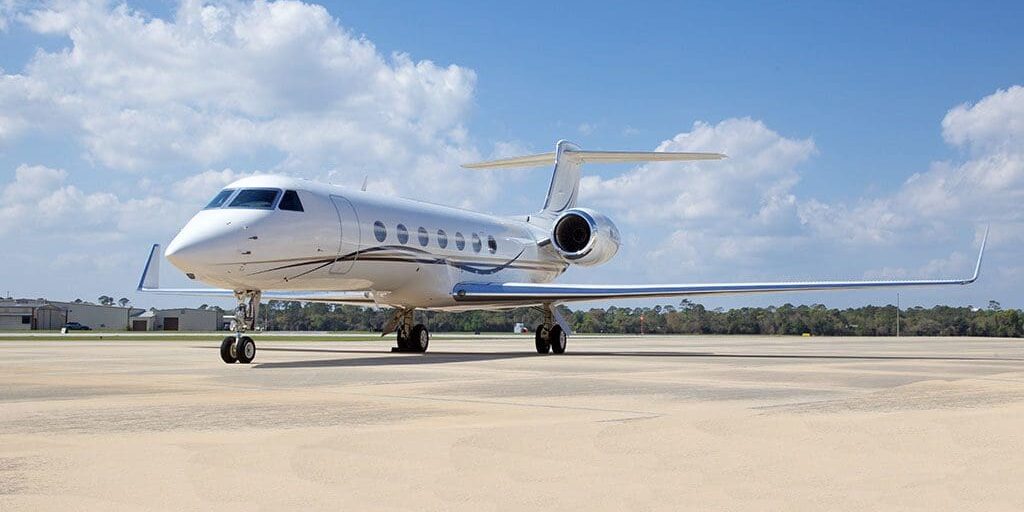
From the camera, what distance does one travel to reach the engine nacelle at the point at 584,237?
83.1 feet

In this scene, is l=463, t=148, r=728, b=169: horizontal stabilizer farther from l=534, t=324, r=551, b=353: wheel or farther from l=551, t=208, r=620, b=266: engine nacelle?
l=534, t=324, r=551, b=353: wheel

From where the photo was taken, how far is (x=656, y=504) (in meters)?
4.30

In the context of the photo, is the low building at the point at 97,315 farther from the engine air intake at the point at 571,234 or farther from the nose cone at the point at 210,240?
the nose cone at the point at 210,240

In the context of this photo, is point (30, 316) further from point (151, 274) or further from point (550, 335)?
point (550, 335)

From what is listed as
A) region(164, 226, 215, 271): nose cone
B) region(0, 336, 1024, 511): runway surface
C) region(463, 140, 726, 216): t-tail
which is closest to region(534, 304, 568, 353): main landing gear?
region(463, 140, 726, 216): t-tail

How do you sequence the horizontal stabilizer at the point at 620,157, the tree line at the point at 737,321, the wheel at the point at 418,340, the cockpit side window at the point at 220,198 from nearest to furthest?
1. the cockpit side window at the point at 220,198
2. the wheel at the point at 418,340
3. the horizontal stabilizer at the point at 620,157
4. the tree line at the point at 737,321

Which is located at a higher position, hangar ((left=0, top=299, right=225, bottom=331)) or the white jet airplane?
the white jet airplane

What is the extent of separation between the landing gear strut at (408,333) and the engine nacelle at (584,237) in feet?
15.9

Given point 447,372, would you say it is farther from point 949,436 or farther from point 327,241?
point 949,436

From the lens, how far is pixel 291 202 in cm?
1753

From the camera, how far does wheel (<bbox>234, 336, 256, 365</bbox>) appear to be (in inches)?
635

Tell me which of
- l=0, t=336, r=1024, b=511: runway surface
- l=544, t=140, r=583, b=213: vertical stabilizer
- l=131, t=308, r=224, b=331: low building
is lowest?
l=131, t=308, r=224, b=331: low building

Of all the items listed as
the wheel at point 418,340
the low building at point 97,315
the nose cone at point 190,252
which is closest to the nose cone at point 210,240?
the nose cone at point 190,252

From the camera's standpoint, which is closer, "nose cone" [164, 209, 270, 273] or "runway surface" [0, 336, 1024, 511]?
"runway surface" [0, 336, 1024, 511]
